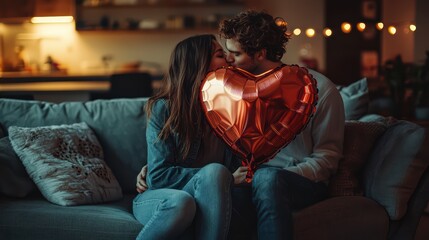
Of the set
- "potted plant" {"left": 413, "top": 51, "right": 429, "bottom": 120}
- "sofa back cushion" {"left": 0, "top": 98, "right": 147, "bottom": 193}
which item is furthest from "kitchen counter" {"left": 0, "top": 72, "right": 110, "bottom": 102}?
"potted plant" {"left": 413, "top": 51, "right": 429, "bottom": 120}

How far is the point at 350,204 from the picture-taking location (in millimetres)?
2660

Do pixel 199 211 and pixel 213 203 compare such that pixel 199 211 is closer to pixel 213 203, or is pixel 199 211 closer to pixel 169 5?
pixel 213 203

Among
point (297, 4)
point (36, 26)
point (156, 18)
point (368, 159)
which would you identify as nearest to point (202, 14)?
point (156, 18)

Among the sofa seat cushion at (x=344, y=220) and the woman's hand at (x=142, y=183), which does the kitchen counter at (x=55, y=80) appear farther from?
the sofa seat cushion at (x=344, y=220)

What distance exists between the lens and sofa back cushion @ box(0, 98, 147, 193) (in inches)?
121

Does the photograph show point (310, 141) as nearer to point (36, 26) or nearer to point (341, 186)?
point (341, 186)

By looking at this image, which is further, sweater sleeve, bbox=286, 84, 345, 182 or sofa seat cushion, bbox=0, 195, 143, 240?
sweater sleeve, bbox=286, 84, 345, 182

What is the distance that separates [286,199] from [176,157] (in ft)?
1.53

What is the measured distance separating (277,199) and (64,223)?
2.72 ft

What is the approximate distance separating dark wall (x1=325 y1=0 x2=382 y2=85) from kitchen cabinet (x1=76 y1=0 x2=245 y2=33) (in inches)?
53.3

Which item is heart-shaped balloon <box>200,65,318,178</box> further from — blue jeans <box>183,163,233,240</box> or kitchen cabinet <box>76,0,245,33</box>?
kitchen cabinet <box>76,0,245,33</box>

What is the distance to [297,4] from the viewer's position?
323 inches

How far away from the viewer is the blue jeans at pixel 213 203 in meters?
2.34

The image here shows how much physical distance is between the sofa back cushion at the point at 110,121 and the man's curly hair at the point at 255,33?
706 mm
